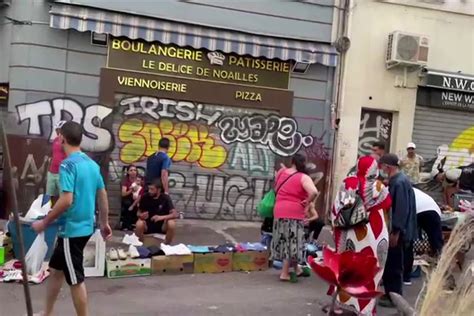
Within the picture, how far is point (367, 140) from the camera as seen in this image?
12.9 metres

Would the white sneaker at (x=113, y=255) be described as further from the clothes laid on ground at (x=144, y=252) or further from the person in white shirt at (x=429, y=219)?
the person in white shirt at (x=429, y=219)

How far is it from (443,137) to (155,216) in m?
7.60

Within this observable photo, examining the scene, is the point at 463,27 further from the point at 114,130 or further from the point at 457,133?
the point at 114,130

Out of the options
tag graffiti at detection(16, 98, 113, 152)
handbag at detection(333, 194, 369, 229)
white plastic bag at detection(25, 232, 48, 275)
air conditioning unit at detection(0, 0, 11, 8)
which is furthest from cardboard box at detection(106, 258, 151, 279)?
air conditioning unit at detection(0, 0, 11, 8)

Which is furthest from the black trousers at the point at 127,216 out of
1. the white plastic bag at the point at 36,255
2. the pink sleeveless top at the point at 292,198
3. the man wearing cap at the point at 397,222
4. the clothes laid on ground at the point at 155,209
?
the man wearing cap at the point at 397,222

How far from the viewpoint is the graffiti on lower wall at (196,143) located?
35.1 ft

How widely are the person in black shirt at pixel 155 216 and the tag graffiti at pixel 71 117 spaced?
8.62 ft

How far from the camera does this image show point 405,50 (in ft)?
40.7

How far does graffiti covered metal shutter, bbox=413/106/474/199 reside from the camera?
1321 cm

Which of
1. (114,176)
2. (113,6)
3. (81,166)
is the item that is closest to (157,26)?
(113,6)

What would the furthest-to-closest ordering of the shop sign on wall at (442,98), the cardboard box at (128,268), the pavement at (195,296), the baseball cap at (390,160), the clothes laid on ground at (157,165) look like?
the shop sign on wall at (442,98) < the clothes laid on ground at (157,165) < the cardboard box at (128,268) < the baseball cap at (390,160) < the pavement at (195,296)

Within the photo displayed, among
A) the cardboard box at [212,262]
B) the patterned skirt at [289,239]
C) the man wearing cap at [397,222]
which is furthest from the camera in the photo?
the cardboard box at [212,262]

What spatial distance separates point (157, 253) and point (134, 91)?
13.8ft

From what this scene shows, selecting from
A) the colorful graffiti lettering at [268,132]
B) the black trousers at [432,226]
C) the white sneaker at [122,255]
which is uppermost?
the colorful graffiti lettering at [268,132]
